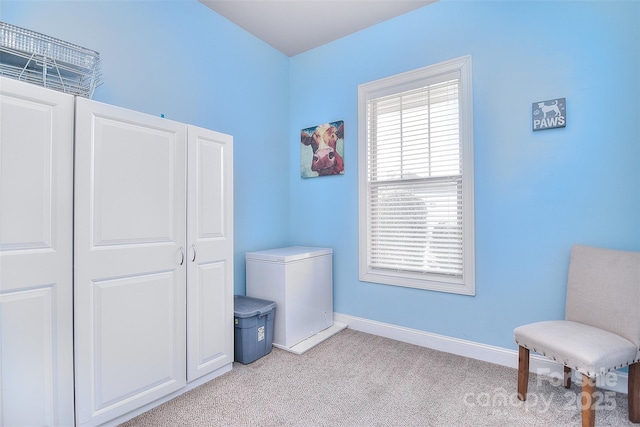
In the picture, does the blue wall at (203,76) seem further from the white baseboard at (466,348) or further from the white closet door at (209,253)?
the white baseboard at (466,348)

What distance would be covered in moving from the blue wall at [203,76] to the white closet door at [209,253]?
668 millimetres

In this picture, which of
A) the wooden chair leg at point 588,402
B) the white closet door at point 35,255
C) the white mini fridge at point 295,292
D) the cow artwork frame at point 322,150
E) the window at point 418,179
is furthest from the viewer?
the cow artwork frame at point 322,150

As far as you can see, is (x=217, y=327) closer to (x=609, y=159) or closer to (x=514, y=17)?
(x=609, y=159)

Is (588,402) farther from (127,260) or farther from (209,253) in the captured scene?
(127,260)

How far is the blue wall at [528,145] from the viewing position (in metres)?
2.00

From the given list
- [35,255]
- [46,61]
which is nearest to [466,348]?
[35,255]

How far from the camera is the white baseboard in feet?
6.59

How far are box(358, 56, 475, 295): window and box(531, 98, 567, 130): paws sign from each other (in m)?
0.44

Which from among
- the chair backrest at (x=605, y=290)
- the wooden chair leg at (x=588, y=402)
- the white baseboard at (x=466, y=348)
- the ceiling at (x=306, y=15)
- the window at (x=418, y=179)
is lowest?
the white baseboard at (x=466, y=348)

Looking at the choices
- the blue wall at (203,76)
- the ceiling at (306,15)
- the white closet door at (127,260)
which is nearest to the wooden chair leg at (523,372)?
the white closet door at (127,260)

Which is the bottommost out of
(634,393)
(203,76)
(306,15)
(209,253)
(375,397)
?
(375,397)

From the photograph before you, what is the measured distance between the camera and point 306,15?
2889mm

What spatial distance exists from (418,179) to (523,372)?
163 cm

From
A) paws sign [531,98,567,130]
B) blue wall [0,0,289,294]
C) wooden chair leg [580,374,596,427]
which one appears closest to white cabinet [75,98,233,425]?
blue wall [0,0,289,294]
